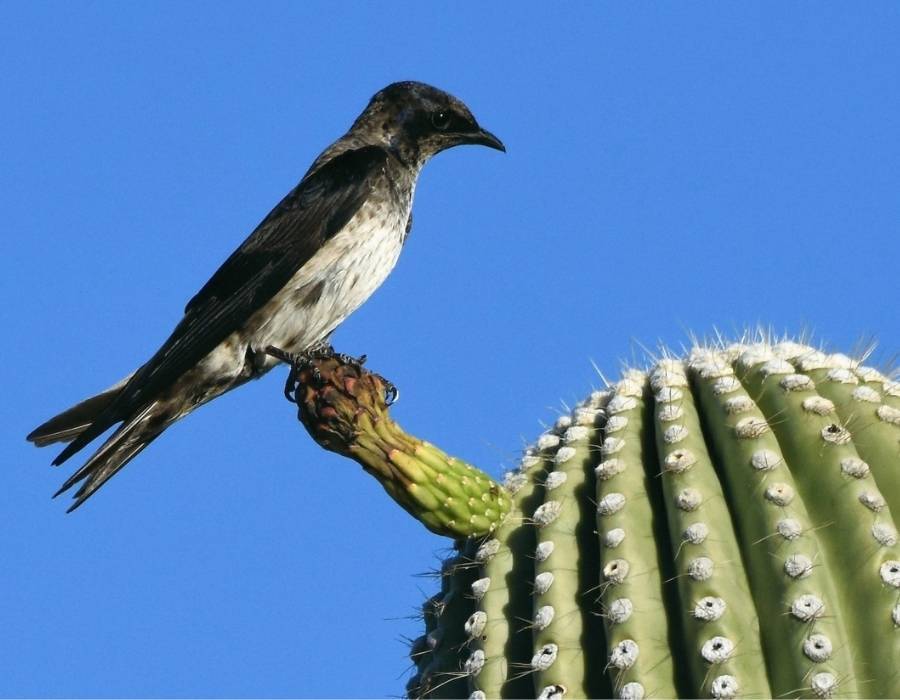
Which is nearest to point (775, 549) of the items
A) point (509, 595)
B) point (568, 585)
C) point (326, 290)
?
point (568, 585)

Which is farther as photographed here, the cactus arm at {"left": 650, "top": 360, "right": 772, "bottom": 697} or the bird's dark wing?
the bird's dark wing

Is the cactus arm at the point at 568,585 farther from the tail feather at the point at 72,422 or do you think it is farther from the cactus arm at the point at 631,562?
the tail feather at the point at 72,422

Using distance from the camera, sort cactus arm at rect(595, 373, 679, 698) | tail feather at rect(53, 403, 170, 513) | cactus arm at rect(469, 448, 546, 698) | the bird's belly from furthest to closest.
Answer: the bird's belly, tail feather at rect(53, 403, 170, 513), cactus arm at rect(469, 448, 546, 698), cactus arm at rect(595, 373, 679, 698)

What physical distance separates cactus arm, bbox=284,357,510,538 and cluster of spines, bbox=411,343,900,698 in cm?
10

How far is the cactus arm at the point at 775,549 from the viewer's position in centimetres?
314

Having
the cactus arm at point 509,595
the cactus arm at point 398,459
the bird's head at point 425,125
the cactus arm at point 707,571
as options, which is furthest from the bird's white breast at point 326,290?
the cactus arm at point 707,571

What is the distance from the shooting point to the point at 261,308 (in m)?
6.30

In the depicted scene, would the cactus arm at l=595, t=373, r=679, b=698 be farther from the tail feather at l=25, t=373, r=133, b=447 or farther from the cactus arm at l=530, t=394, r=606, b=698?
the tail feather at l=25, t=373, r=133, b=447

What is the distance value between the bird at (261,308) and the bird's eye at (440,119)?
0.62 metres

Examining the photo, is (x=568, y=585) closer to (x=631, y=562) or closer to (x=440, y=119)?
(x=631, y=562)

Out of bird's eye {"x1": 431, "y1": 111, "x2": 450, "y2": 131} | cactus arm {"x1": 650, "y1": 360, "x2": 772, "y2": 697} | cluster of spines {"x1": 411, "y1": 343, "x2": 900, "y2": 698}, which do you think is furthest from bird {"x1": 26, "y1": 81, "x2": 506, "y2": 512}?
cactus arm {"x1": 650, "y1": 360, "x2": 772, "y2": 697}

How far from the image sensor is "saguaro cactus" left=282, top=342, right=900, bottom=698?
10.5ft

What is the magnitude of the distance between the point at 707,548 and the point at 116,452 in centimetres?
339

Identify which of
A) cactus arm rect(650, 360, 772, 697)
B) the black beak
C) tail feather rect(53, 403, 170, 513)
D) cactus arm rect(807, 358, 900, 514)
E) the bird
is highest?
the black beak
